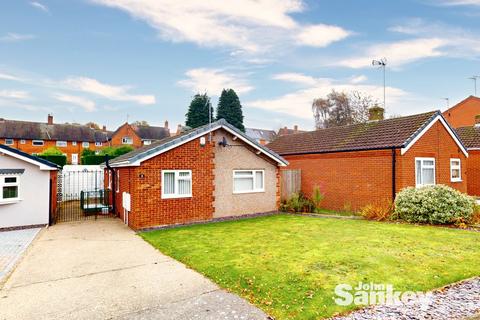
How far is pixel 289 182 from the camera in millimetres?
16891

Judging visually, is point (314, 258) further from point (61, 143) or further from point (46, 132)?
point (46, 132)

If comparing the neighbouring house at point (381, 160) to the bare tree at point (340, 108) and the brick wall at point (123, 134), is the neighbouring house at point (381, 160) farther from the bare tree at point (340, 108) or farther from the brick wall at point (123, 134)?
the brick wall at point (123, 134)

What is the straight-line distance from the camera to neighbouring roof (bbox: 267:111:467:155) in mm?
13913

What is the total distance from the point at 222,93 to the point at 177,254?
1916 inches

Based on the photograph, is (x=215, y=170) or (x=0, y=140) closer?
(x=215, y=170)

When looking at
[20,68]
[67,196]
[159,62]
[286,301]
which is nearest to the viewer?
[286,301]

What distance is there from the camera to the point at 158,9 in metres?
12.0

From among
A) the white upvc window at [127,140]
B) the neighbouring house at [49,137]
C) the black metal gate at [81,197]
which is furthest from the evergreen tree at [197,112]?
the black metal gate at [81,197]

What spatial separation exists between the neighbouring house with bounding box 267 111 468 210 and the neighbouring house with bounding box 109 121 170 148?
42010 millimetres

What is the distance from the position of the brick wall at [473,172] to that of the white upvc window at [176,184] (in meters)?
20.0

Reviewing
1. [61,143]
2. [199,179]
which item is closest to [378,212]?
[199,179]

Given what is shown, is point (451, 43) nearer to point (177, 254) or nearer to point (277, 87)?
point (277, 87)

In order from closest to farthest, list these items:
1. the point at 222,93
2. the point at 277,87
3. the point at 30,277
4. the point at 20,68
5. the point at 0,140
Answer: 1. the point at 30,277
2. the point at 20,68
3. the point at 277,87
4. the point at 0,140
5. the point at 222,93

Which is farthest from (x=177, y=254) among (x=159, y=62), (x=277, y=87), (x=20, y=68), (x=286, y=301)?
(x=277, y=87)
